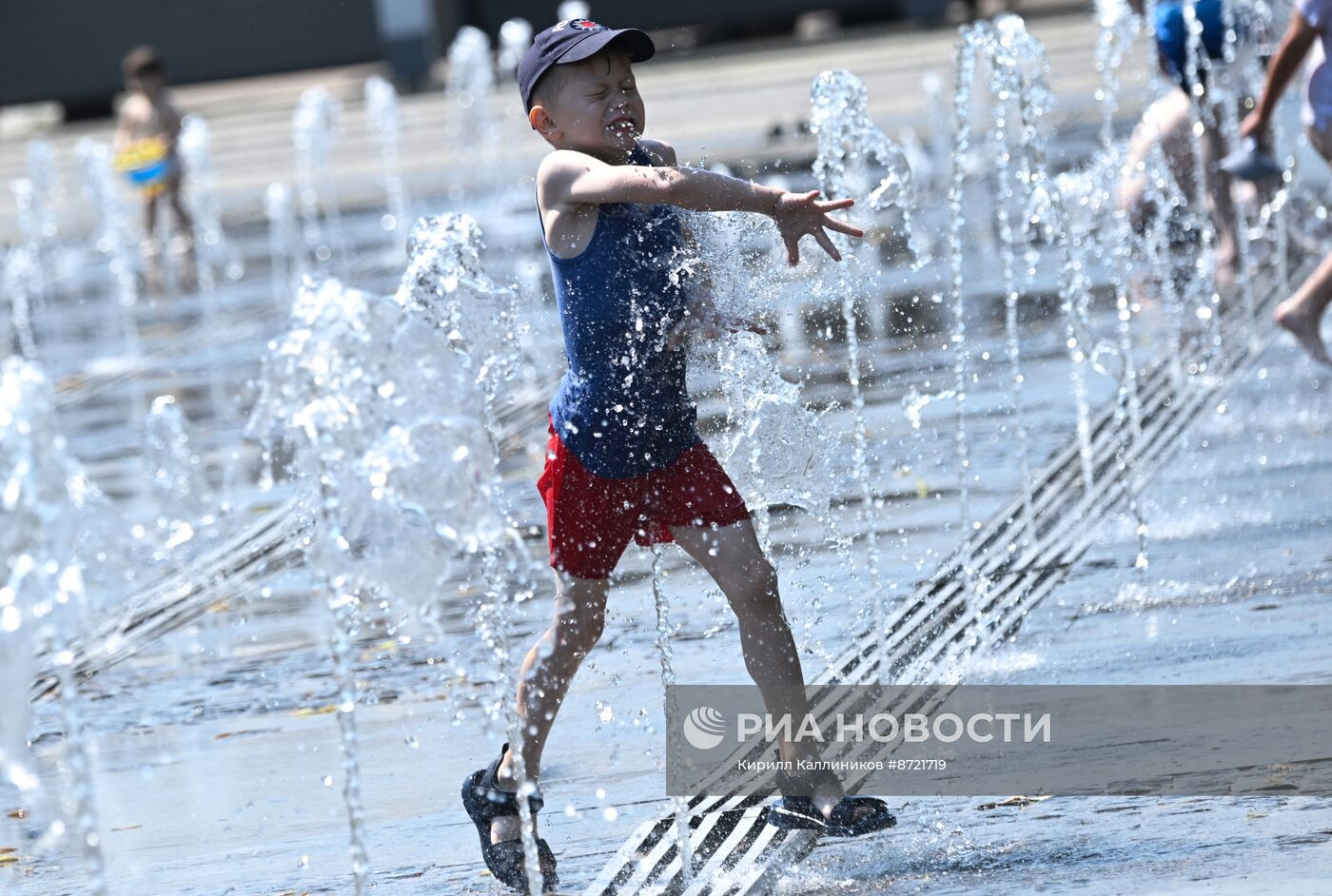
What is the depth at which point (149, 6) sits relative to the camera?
2770 cm

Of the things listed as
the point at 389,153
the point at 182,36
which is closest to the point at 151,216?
the point at 389,153

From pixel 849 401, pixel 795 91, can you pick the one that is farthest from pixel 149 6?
pixel 849 401

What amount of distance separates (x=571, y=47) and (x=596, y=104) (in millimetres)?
113

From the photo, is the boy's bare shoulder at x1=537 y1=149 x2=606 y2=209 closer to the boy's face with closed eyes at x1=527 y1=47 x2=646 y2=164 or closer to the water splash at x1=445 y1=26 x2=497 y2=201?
the boy's face with closed eyes at x1=527 y1=47 x2=646 y2=164

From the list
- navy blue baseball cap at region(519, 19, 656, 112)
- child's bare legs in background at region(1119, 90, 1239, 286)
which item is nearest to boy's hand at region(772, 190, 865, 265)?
navy blue baseball cap at region(519, 19, 656, 112)

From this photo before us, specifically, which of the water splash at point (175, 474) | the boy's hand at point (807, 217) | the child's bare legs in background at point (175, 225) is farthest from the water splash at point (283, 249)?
the boy's hand at point (807, 217)

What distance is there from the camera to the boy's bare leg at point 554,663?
3686 millimetres

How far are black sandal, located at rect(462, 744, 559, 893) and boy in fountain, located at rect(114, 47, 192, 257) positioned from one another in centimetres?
1083

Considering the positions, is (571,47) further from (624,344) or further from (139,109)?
(139,109)

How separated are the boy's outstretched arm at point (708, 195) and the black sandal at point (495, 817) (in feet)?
3.54

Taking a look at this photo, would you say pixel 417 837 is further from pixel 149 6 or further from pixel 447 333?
pixel 149 6

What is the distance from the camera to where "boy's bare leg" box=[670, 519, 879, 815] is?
358 cm

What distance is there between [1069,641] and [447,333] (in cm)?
165

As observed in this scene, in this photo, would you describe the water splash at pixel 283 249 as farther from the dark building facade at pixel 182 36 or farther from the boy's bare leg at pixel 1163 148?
the dark building facade at pixel 182 36
